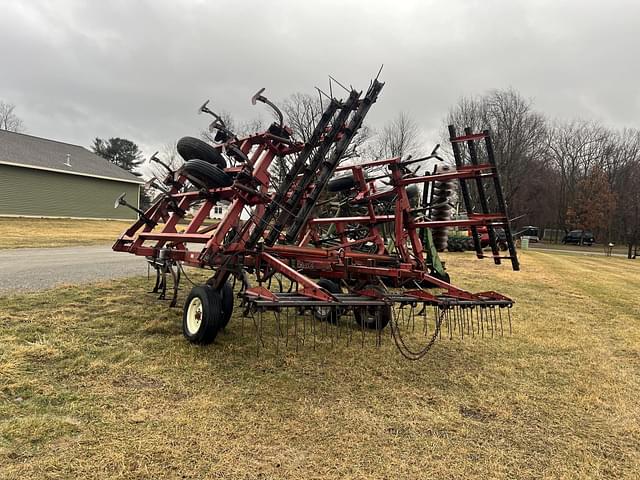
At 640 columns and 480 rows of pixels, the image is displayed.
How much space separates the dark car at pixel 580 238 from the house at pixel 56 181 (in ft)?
141

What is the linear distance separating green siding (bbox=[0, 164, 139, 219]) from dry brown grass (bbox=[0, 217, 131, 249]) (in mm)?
1098

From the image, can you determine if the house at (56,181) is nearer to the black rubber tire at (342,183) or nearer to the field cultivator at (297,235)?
the field cultivator at (297,235)

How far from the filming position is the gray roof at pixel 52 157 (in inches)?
1093

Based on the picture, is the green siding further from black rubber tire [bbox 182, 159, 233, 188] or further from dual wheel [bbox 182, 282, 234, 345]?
dual wheel [bbox 182, 282, 234, 345]

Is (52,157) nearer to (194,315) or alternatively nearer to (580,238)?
(194,315)

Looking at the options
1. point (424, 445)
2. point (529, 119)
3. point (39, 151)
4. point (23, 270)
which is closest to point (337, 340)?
point (424, 445)

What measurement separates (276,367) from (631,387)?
335 centimetres

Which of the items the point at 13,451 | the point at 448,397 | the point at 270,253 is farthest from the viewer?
the point at 270,253

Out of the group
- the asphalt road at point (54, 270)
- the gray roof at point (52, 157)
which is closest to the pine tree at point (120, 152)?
the gray roof at point (52, 157)

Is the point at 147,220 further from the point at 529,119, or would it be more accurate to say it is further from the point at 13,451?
the point at 529,119

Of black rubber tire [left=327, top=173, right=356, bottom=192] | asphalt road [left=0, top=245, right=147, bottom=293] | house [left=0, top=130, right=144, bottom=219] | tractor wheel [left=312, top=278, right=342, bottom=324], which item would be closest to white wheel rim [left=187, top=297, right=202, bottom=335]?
tractor wheel [left=312, top=278, right=342, bottom=324]

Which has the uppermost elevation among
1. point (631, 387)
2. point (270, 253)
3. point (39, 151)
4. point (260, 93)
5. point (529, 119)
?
point (529, 119)

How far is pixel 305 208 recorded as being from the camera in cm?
480

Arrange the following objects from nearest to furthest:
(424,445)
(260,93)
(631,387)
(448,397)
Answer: (424,445) < (448,397) < (631,387) < (260,93)
